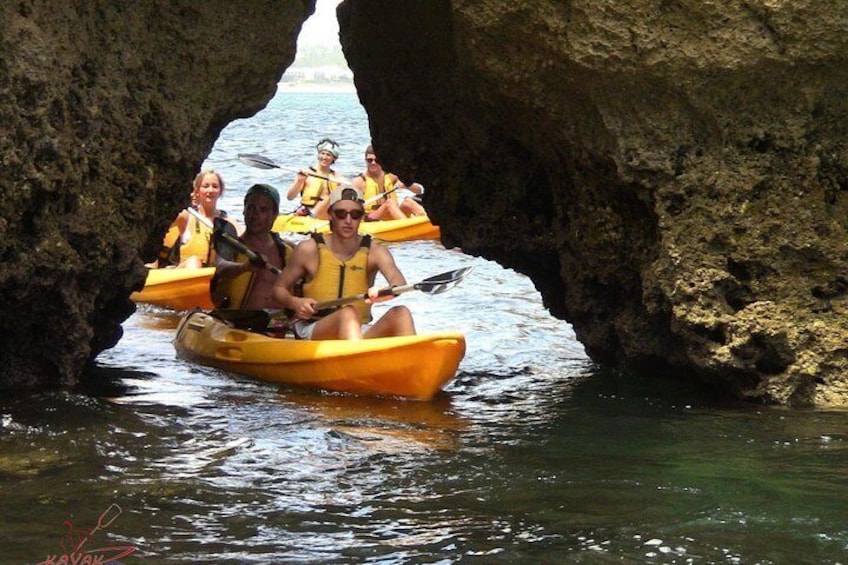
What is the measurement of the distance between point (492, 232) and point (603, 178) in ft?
4.89

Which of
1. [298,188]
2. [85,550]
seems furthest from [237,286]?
[298,188]

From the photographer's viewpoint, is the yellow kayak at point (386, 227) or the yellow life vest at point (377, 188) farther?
the yellow life vest at point (377, 188)

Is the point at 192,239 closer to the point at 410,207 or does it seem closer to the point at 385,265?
the point at 385,265

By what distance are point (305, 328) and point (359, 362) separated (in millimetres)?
935

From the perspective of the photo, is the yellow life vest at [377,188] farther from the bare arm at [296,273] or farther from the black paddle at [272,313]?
the bare arm at [296,273]

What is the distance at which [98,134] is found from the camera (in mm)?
7676

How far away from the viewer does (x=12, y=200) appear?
7.09 meters

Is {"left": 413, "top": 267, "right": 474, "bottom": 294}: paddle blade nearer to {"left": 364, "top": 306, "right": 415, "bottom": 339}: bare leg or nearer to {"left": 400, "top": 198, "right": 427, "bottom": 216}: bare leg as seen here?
{"left": 364, "top": 306, "right": 415, "bottom": 339}: bare leg

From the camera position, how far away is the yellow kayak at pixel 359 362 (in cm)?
848

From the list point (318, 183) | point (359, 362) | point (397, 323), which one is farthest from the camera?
point (318, 183)

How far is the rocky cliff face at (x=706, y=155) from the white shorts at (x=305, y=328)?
1676 millimetres

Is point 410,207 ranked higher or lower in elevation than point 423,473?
higher

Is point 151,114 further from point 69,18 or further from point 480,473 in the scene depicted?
point 480,473

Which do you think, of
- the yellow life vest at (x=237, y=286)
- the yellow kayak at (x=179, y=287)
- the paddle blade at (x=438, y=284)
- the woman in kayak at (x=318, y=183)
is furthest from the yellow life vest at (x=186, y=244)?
the woman in kayak at (x=318, y=183)
